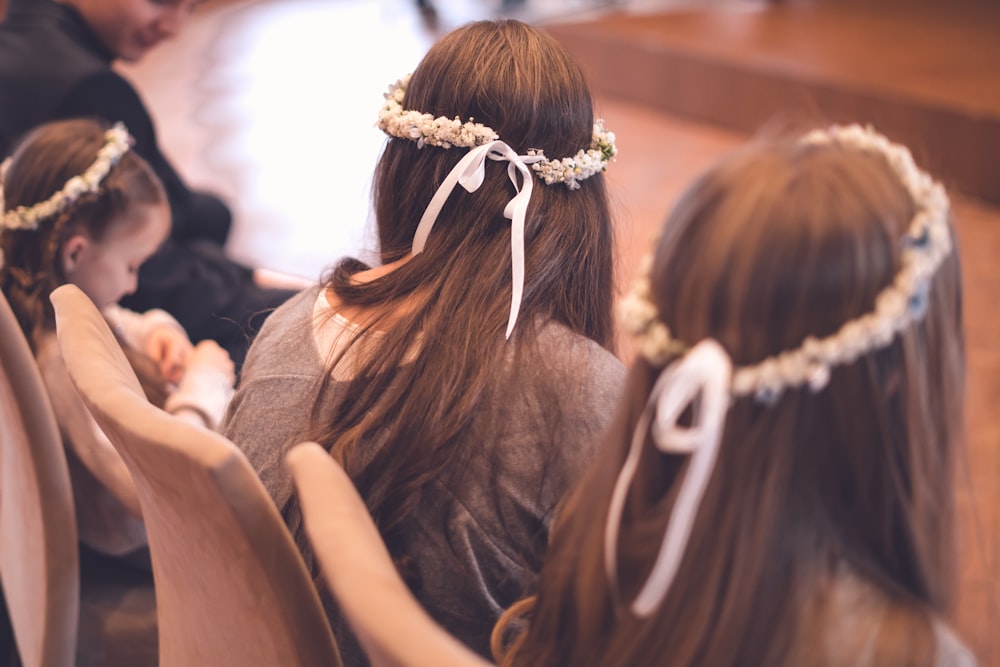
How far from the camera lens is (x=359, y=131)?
452 cm

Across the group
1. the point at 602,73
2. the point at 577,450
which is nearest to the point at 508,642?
the point at 577,450

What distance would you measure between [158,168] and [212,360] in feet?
2.03

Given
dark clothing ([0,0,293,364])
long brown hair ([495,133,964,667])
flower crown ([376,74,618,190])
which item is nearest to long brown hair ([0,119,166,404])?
dark clothing ([0,0,293,364])

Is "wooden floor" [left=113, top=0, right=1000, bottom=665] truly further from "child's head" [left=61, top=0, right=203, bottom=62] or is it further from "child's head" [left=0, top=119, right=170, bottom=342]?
"child's head" [left=61, top=0, right=203, bottom=62]

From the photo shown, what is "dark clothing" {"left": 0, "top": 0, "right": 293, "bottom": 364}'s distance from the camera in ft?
6.04

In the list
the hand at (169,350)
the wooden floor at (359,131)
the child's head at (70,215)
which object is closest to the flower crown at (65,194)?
the child's head at (70,215)

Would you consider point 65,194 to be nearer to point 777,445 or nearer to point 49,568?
point 49,568

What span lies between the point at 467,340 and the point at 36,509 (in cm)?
64

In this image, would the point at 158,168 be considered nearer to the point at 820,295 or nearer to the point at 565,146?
the point at 565,146

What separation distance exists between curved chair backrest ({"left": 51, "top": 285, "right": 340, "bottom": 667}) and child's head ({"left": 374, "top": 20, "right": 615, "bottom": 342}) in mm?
319

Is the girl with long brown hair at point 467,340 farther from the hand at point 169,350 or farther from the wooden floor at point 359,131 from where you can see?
the hand at point 169,350

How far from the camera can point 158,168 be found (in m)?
1.97

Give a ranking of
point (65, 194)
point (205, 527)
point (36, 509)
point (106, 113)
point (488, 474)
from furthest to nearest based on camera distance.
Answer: point (106, 113) < point (65, 194) < point (36, 509) < point (488, 474) < point (205, 527)

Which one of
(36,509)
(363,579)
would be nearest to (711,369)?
(363,579)
